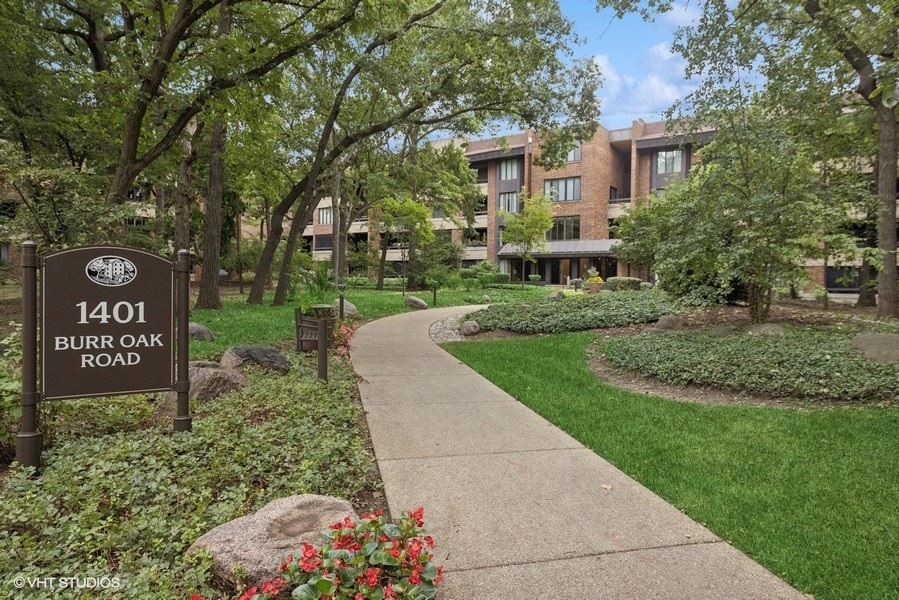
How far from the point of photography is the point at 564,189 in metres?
43.6

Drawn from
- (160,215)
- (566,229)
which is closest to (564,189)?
(566,229)

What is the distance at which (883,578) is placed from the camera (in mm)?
2793

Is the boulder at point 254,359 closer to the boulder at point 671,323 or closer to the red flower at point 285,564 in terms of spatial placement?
the red flower at point 285,564

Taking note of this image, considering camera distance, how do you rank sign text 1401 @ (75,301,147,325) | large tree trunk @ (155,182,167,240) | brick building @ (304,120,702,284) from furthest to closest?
brick building @ (304,120,702,284)
large tree trunk @ (155,182,167,240)
sign text 1401 @ (75,301,147,325)

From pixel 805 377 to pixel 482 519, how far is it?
5545mm

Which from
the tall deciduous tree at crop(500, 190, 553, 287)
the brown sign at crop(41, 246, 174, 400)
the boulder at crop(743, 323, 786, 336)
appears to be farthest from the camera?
the tall deciduous tree at crop(500, 190, 553, 287)

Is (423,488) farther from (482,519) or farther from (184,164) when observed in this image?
(184,164)

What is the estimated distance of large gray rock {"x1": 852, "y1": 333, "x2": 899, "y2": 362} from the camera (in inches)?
285

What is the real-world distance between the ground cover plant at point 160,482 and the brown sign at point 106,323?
516 millimetres

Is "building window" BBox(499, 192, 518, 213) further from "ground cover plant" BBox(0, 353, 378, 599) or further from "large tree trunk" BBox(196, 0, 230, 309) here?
"ground cover plant" BBox(0, 353, 378, 599)

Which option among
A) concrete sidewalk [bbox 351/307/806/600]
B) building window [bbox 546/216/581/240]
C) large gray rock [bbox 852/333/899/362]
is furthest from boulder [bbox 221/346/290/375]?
building window [bbox 546/216/581/240]

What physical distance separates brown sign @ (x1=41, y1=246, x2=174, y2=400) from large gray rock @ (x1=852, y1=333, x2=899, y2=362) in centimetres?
871

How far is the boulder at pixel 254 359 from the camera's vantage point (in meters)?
7.41

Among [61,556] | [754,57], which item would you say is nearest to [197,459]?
[61,556]
